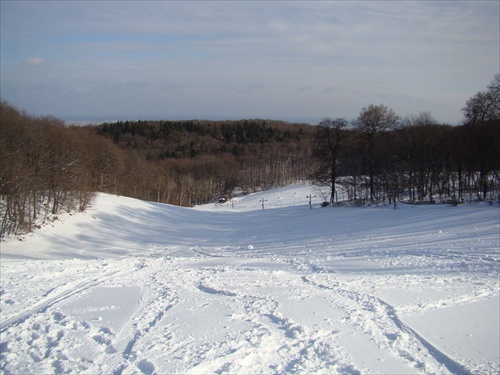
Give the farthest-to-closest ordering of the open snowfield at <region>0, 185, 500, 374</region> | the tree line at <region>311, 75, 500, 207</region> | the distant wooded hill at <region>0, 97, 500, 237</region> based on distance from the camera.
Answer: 1. the tree line at <region>311, 75, 500, 207</region>
2. the distant wooded hill at <region>0, 97, 500, 237</region>
3. the open snowfield at <region>0, 185, 500, 374</region>

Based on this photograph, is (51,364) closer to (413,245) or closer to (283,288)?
(283,288)

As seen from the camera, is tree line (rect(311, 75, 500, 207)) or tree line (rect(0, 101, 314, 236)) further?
tree line (rect(311, 75, 500, 207))

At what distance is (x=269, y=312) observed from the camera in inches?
266

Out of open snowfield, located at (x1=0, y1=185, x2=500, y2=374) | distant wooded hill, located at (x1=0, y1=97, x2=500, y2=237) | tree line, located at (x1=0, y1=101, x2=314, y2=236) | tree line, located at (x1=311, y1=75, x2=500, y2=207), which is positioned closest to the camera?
open snowfield, located at (x1=0, y1=185, x2=500, y2=374)

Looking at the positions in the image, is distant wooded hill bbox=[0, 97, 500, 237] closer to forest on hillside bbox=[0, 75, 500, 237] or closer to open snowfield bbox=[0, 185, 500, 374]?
forest on hillside bbox=[0, 75, 500, 237]

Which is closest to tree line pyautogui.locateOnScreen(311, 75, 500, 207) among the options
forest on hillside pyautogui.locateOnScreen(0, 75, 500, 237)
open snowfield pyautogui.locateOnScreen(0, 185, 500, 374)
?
forest on hillside pyautogui.locateOnScreen(0, 75, 500, 237)

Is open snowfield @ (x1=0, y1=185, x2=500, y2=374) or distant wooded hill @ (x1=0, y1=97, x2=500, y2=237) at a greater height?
distant wooded hill @ (x1=0, y1=97, x2=500, y2=237)

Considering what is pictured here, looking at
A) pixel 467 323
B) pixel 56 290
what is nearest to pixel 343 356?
pixel 467 323

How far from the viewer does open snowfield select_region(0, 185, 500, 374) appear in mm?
5227

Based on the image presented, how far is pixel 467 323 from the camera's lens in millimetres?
6461

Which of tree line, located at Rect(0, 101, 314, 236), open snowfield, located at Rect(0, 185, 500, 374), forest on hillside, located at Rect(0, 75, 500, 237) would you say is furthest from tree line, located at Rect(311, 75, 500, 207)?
tree line, located at Rect(0, 101, 314, 236)

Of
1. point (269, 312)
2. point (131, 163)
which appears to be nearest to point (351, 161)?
point (269, 312)

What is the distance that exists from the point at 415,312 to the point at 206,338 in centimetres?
380

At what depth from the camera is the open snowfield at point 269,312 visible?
17.1ft
